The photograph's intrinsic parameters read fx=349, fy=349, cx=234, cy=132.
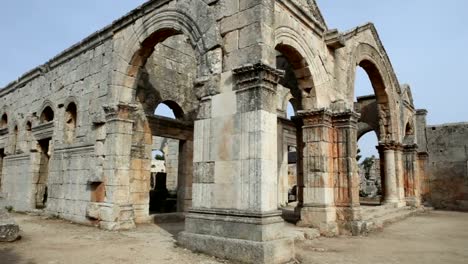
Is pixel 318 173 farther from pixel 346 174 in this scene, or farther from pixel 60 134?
pixel 60 134

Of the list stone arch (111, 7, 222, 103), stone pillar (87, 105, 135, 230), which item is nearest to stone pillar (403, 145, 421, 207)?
stone arch (111, 7, 222, 103)

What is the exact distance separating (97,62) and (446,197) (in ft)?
49.1

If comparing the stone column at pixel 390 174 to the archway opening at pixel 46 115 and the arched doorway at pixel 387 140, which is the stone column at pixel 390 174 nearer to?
the arched doorway at pixel 387 140

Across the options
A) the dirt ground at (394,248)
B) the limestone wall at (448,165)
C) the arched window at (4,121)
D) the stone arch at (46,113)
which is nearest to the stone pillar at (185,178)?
the stone arch at (46,113)

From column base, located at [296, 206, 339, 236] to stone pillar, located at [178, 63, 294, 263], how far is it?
2371mm

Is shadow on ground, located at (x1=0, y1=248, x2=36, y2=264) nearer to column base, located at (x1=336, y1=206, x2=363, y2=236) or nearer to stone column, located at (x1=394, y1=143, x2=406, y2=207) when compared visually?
column base, located at (x1=336, y1=206, x2=363, y2=236)

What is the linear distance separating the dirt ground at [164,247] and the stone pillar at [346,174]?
1.62ft

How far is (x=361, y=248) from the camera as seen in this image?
6.02 metres

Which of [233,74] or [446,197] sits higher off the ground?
[233,74]

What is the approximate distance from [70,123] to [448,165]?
15194mm

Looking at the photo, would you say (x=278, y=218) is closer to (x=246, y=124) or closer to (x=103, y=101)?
(x=246, y=124)

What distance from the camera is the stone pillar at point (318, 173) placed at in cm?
727

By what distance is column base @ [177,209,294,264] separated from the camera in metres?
4.62

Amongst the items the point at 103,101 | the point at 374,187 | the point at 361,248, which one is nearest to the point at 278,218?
the point at 361,248
